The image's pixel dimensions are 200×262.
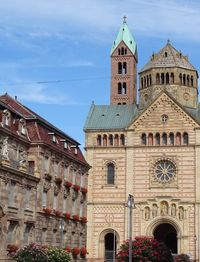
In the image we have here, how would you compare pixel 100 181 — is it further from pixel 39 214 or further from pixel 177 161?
pixel 39 214

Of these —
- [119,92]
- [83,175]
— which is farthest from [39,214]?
[119,92]

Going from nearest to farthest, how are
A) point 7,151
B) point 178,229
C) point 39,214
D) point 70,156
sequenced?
point 7,151 < point 39,214 < point 70,156 < point 178,229

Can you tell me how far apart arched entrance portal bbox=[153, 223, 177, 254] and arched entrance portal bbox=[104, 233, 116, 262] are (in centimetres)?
638

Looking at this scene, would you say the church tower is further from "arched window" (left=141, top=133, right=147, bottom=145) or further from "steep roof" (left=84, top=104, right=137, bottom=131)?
"arched window" (left=141, top=133, right=147, bottom=145)

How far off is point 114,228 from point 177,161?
13.6m

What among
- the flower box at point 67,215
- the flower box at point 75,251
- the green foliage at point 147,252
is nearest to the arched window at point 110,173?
the flower box at point 75,251

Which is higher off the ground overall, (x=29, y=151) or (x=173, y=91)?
(x=173, y=91)

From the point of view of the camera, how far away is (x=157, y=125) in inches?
3780

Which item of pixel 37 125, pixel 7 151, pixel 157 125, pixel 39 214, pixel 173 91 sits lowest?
pixel 39 214

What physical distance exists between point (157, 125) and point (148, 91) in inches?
322

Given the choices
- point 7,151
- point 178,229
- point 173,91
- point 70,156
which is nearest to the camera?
point 7,151

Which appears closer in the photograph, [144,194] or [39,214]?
[39,214]

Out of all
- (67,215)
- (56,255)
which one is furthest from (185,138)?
(56,255)

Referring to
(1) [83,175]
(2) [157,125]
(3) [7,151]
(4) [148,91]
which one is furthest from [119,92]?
(3) [7,151]
